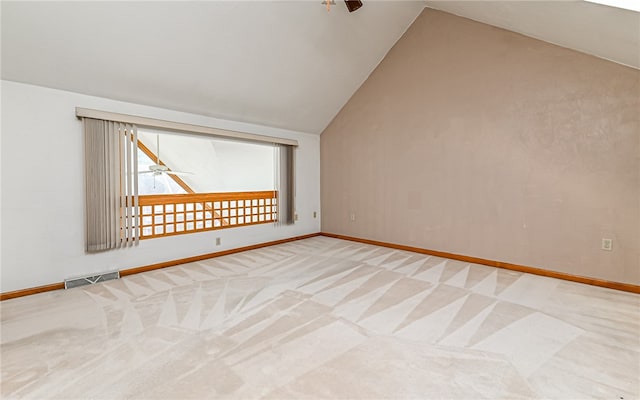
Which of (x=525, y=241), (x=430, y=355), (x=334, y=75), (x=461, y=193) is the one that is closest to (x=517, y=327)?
(x=430, y=355)

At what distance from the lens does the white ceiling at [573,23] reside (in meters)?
1.87

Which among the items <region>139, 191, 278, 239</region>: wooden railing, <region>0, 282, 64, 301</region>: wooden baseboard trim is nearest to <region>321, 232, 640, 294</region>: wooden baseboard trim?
<region>139, 191, 278, 239</region>: wooden railing

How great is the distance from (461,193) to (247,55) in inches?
126

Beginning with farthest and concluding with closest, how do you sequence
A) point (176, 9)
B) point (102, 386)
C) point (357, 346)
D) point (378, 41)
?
point (378, 41) < point (176, 9) < point (357, 346) < point (102, 386)

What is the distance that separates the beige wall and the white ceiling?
0.24 meters

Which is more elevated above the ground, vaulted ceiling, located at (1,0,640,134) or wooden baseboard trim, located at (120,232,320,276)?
vaulted ceiling, located at (1,0,640,134)

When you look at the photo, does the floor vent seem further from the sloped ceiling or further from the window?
the sloped ceiling

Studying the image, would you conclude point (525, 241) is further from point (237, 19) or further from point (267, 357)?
point (237, 19)

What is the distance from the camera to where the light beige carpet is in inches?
56.7

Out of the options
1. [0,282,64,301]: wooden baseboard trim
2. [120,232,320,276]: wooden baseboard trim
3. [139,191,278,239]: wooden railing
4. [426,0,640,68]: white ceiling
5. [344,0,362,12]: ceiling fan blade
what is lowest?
[0,282,64,301]: wooden baseboard trim

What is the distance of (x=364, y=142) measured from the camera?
4766 mm

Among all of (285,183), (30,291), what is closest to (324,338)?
(30,291)

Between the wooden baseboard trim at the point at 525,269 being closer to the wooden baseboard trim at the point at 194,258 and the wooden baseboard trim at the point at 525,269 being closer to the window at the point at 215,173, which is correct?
the wooden baseboard trim at the point at 194,258

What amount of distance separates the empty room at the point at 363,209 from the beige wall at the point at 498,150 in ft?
0.07
